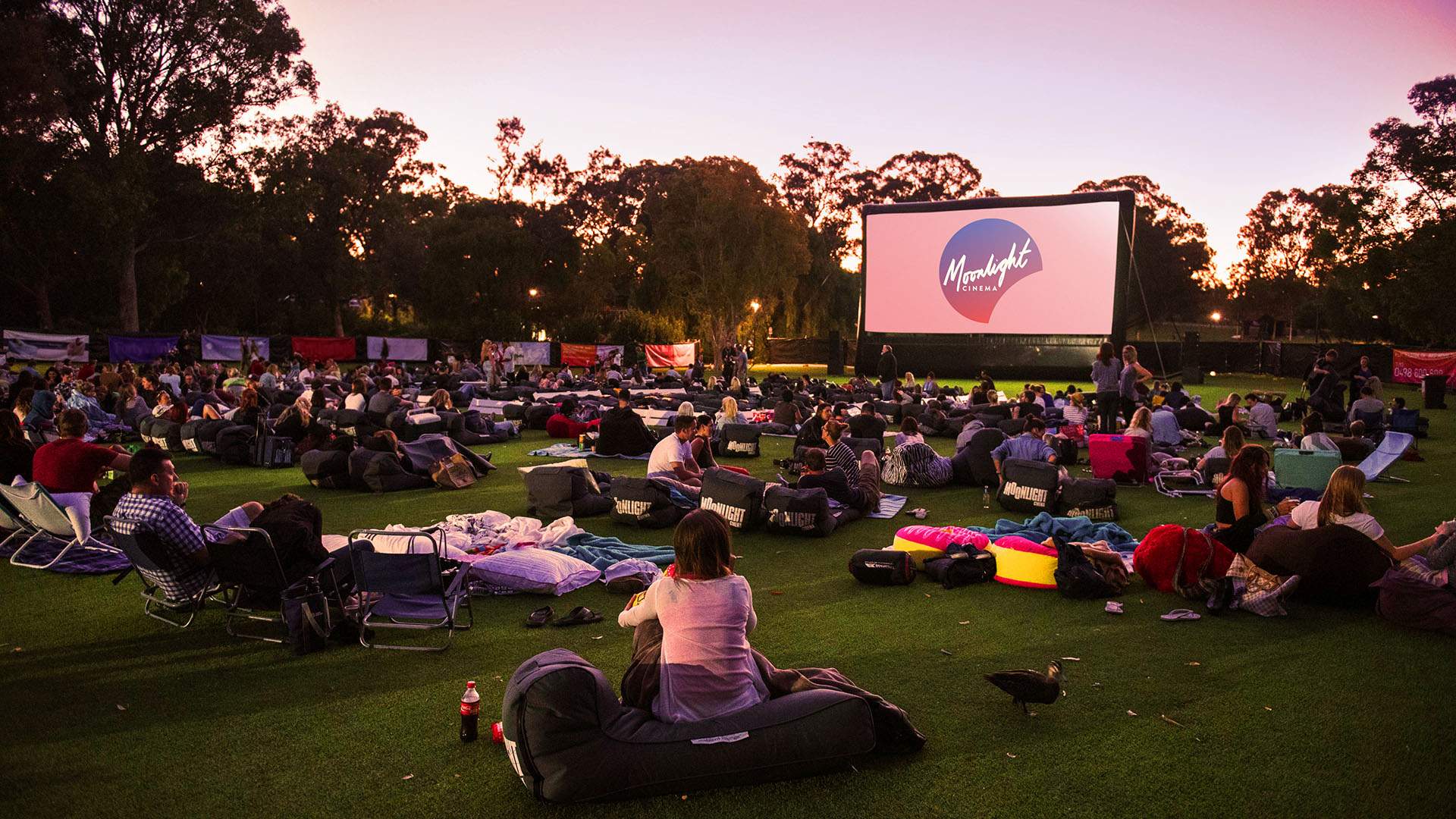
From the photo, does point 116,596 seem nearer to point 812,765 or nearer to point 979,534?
point 812,765

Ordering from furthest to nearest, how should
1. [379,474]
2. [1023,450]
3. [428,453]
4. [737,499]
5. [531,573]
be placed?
[428,453] → [1023,450] → [379,474] → [737,499] → [531,573]

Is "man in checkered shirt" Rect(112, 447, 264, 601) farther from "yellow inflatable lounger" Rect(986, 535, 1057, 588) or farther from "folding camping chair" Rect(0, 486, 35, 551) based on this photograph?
"yellow inflatable lounger" Rect(986, 535, 1057, 588)

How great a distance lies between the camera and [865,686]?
4.84 meters

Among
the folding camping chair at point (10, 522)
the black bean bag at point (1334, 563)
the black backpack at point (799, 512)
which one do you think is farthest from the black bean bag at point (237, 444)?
the black bean bag at point (1334, 563)

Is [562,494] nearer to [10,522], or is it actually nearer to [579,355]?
[10,522]

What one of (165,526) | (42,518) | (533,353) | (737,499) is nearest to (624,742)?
(165,526)

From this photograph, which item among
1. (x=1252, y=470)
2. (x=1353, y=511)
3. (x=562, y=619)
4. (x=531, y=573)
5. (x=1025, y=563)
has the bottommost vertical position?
(x=562, y=619)

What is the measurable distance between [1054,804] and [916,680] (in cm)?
133

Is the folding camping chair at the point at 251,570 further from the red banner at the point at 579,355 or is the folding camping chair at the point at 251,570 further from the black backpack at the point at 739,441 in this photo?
the red banner at the point at 579,355

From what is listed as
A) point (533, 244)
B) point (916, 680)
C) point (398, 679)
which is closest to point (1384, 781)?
point (916, 680)

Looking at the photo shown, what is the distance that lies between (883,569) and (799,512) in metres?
1.64

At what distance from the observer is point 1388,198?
37.0m

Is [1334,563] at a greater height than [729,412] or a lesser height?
lesser

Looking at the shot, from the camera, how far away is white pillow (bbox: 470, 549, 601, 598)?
6527 millimetres
